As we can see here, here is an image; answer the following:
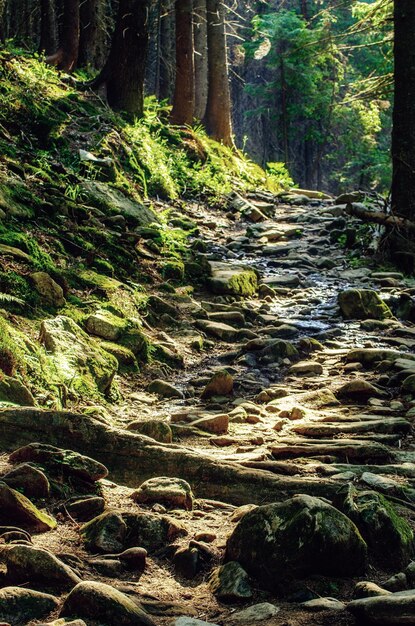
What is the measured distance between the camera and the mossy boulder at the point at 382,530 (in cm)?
278

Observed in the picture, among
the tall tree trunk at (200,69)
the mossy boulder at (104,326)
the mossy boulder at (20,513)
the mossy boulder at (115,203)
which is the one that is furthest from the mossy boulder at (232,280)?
the tall tree trunk at (200,69)

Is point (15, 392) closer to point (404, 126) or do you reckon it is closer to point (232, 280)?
point (232, 280)

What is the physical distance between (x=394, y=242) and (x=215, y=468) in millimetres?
8168

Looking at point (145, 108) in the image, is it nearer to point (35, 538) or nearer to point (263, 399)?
point (263, 399)

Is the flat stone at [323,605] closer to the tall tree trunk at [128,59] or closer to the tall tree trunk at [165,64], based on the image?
the tall tree trunk at [128,59]

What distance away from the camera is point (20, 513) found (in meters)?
2.76

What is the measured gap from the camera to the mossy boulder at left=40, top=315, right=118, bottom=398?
511 centimetres

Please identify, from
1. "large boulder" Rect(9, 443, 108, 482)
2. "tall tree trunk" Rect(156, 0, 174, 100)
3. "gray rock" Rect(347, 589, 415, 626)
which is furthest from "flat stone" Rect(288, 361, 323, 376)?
"tall tree trunk" Rect(156, 0, 174, 100)

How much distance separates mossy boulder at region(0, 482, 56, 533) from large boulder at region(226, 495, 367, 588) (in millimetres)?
755

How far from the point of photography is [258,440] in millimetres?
4551

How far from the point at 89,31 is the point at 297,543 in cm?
1643

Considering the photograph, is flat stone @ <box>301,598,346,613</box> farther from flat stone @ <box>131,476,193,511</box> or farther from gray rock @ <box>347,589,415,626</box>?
flat stone @ <box>131,476,193,511</box>

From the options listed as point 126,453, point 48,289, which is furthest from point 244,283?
point 126,453

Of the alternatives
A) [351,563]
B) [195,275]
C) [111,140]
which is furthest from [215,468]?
[111,140]
